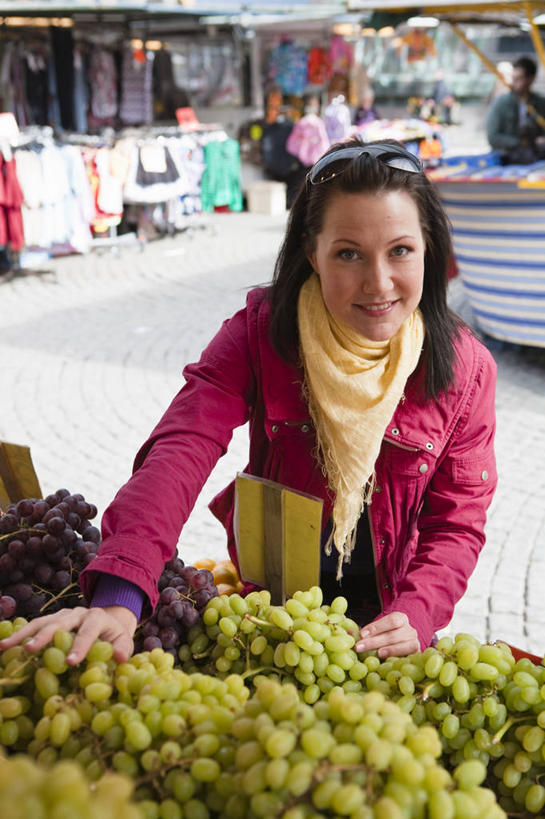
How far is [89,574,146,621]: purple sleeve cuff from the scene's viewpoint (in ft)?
4.31

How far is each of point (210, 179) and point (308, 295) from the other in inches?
395

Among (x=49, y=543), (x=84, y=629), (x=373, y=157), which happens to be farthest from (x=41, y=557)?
(x=373, y=157)

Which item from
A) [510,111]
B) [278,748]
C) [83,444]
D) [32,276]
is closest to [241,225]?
[32,276]

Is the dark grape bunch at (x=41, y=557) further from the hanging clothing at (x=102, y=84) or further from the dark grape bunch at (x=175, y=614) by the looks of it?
the hanging clothing at (x=102, y=84)

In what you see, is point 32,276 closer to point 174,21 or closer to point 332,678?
point 174,21

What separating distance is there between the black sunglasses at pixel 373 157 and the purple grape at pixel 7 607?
38.6 inches

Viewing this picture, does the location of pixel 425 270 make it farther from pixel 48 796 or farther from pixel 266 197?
pixel 266 197

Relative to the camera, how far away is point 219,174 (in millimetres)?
11398

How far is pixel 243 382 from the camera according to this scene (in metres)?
1.83

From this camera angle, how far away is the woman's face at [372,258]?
152 centimetres

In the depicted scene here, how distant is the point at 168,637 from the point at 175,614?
0.13 ft

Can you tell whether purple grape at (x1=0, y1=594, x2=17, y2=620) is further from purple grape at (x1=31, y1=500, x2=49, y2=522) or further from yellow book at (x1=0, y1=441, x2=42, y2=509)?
yellow book at (x1=0, y1=441, x2=42, y2=509)

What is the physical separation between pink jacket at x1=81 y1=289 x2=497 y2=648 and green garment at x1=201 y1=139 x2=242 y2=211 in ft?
32.2

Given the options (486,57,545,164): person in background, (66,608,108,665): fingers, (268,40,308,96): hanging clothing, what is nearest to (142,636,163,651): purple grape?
(66,608,108,665): fingers
